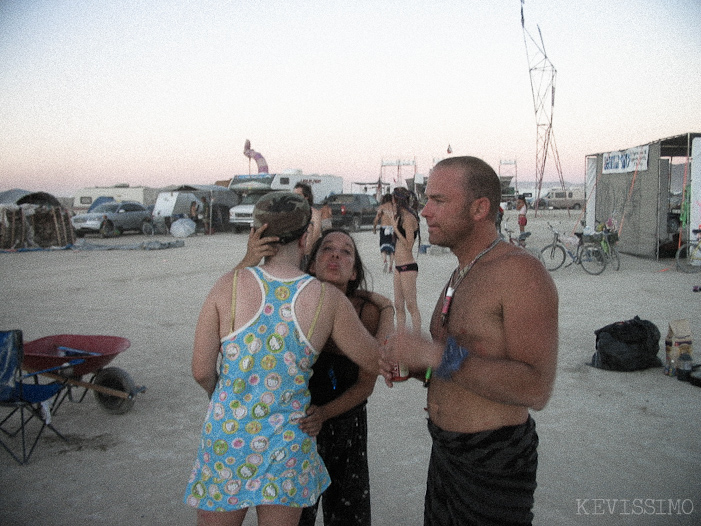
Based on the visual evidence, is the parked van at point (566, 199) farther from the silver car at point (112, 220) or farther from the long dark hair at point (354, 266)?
the long dark hair at point (354, 266)

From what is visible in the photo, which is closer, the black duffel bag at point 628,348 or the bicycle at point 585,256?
the black duffel bag at point 628,348

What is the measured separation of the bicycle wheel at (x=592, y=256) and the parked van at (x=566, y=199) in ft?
129

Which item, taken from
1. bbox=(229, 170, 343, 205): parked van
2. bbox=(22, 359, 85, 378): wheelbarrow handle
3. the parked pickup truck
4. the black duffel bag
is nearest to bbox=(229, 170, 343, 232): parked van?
bbox=(229, 170, 343, 205): parked van

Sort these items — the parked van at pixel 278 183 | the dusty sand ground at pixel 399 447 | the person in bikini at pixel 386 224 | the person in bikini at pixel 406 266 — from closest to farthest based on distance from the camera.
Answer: the dusty sand ground at pixel 399 447, the person in bikini at pixel 406 266, the person in bikini at pixel 386 224, the parked van at pixel 278 183

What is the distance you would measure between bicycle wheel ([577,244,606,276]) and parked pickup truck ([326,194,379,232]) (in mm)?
14497

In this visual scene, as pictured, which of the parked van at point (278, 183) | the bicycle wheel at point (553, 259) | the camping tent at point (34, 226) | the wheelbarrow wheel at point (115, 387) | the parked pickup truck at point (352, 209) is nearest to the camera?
the wheelbarrow wheel at point (115, 387)

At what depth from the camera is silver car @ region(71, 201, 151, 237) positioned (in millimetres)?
24297

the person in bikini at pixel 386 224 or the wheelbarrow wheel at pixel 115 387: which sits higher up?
the person in bikini at pixel 386 224

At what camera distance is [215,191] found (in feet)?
97.2

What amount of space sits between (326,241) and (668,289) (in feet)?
31.2

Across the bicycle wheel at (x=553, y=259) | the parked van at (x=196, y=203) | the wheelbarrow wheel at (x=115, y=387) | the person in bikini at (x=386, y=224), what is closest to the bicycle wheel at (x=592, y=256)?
the bicycle wheel at (x=553, y=259)

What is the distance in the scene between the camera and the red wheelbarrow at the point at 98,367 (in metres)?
4.34

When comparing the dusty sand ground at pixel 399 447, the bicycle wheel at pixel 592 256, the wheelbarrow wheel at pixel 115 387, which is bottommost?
the dusty sand ground at pixel 399 447

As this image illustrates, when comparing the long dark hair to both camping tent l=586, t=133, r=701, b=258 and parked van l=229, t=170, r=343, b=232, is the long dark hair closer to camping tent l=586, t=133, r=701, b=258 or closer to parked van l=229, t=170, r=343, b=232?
camping tent l=586, t=133, r=701, b=258
